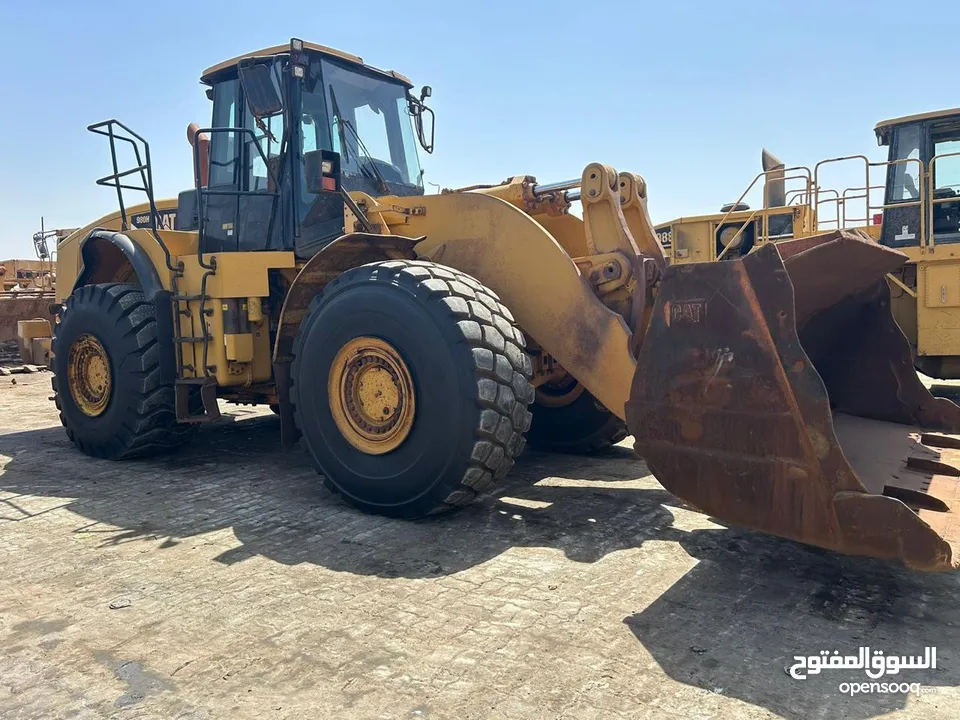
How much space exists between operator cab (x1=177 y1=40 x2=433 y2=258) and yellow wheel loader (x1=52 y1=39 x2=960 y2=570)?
0.02m

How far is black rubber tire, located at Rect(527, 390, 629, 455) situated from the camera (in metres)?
5.53

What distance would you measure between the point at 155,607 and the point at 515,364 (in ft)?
6.47

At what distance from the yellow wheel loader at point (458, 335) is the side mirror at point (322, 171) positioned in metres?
0.02

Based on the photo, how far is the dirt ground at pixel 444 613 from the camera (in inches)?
91.9

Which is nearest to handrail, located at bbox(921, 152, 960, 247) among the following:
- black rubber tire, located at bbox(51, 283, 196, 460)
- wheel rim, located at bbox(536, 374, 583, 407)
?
wheel rim, located at bbox(536, 374, 583, 407)

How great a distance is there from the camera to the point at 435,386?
151 inches

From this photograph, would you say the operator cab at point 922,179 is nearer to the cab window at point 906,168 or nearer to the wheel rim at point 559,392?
the cab window at point 906,168

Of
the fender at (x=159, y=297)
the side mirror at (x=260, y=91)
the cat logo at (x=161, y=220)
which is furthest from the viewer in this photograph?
the cat logo at (x=161, y=220)

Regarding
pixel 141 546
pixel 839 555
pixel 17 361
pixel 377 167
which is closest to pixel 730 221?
pixel 377 167

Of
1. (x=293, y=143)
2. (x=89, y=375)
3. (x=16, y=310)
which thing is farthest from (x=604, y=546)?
(x=16, y=310)

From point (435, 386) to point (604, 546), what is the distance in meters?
1.14

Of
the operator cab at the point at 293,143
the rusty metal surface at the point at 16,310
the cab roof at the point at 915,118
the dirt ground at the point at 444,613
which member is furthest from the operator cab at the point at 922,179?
the rusty metal surface at the point at 16,310

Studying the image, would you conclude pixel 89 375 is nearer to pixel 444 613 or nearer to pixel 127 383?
pixel 127 383

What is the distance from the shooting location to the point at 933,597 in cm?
301
